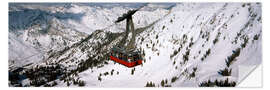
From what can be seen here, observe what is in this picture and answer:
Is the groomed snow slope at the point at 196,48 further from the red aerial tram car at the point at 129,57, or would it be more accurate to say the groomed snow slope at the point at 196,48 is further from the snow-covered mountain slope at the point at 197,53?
the red aerial tram car at the point at 129,57

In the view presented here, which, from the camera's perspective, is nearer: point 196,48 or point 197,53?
point 197,53

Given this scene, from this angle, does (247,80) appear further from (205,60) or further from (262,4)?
(262,4)

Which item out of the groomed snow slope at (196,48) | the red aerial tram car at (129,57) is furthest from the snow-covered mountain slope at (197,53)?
the red aerial tram car at (129,57)

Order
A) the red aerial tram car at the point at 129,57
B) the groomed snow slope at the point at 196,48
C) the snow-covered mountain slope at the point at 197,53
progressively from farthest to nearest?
the red aerial tram car at the point at 129,57 → the groomed snow slope at the point at 196,48 → the snow-covered mountain slope at the point at 197,53

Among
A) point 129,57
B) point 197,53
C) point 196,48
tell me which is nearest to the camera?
point 129,57

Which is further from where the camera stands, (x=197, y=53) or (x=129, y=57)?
(x=197, y=53)

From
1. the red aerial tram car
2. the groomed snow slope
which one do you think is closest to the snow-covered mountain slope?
the groomed snow slope

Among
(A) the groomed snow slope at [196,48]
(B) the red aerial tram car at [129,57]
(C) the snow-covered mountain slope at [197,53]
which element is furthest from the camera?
(B) the red aerial tram car at [129,57]

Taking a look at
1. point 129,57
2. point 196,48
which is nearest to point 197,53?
point 196,48

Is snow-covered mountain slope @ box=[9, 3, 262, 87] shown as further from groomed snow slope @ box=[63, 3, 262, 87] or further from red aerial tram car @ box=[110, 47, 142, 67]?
red aerial tram car @ box=[110, 47, 142, 67]

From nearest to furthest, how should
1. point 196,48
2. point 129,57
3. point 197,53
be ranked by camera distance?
point 129,57, point 197,53, point 196,48

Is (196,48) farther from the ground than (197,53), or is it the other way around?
(196,48)

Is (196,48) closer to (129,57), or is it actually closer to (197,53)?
(197,53)
